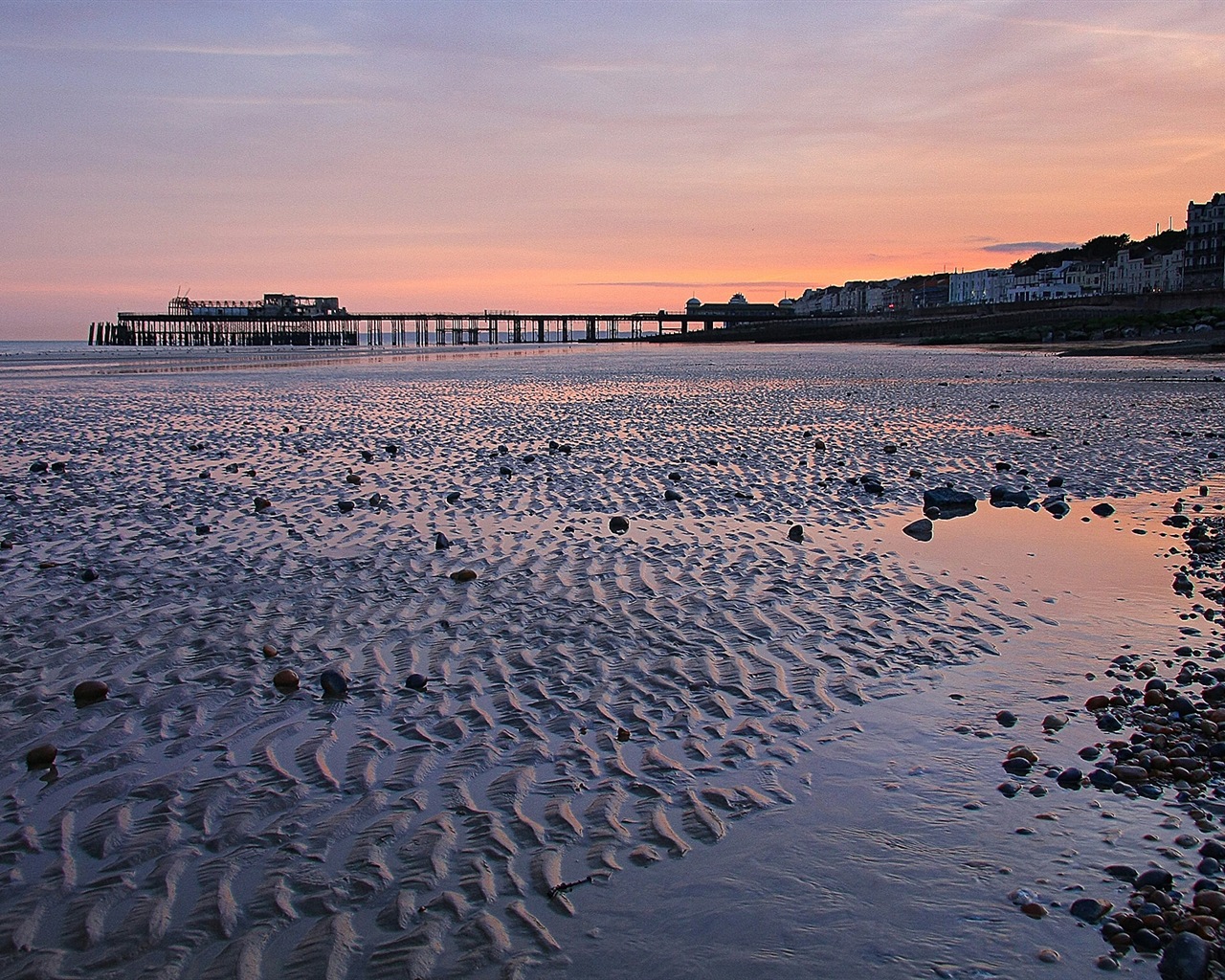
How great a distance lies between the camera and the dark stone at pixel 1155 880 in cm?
352

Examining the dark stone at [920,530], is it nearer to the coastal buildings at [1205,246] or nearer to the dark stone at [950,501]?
the dark stone at [950,501]

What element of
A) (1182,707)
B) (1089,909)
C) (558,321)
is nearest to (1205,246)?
(558,321)

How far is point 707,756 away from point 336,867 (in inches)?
72.4

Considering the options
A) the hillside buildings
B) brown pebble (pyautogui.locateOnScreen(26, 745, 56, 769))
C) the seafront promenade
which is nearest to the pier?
the seafront promenade

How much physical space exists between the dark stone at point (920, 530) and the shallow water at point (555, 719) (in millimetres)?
149

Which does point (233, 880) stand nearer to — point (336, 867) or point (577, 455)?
point (336, 867)

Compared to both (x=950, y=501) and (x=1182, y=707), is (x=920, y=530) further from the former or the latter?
(x=1182, y=707)

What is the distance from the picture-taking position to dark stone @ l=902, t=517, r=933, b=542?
9.44 meters

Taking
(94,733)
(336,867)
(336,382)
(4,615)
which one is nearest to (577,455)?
(4,615)

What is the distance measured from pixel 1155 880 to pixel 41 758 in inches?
195

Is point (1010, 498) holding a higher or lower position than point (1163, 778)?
higher

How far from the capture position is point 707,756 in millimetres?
4727

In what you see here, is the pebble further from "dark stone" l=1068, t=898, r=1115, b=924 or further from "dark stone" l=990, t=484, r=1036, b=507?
"dark stone" l=1068, t=898, r=1115, b=924

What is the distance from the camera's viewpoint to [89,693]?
545 centimetres
